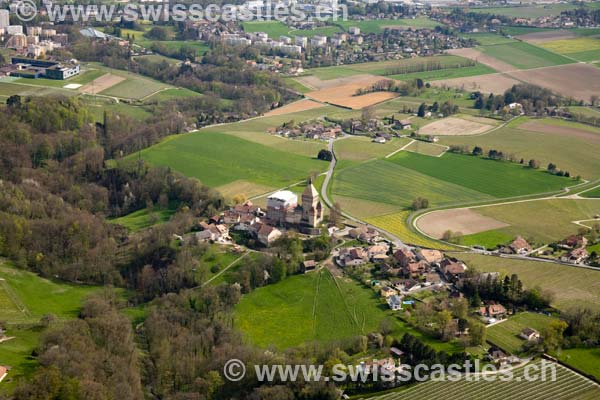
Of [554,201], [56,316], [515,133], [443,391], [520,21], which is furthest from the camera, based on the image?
[520,21]

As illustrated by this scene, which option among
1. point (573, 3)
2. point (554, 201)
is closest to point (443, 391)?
point (554, 201)

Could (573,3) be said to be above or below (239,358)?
above

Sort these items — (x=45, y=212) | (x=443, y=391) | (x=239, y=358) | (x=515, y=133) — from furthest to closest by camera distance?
(x=515, y=133) → (x=45, y=212) → (x=239, y=358) → (x=443, y=391)

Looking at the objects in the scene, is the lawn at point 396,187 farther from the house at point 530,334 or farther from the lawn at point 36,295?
the house at point 530,334

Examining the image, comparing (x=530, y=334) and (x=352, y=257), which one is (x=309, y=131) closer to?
(x=352, y=257)

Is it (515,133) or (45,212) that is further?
(515,133)

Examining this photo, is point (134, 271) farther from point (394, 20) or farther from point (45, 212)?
point (394, 20)
